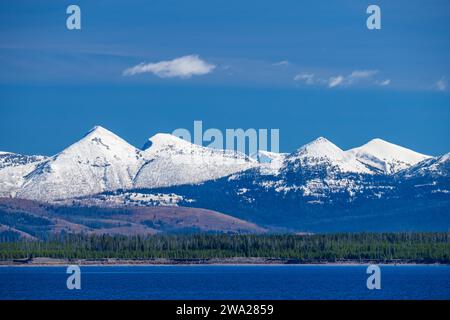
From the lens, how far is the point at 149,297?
198 m
